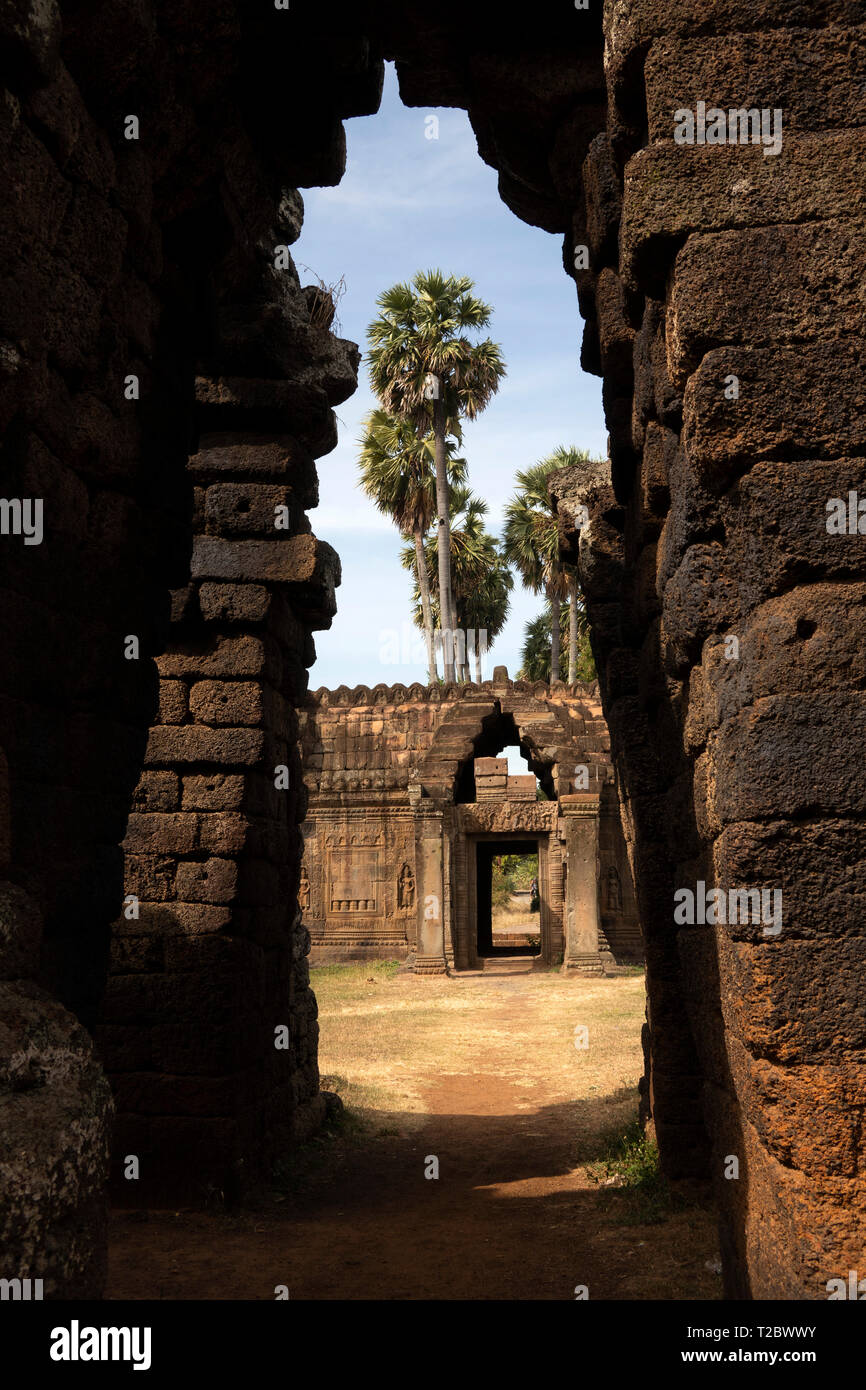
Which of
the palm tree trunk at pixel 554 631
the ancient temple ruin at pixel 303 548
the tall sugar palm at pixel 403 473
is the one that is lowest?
the ancient temple ruin at pixel 303 548

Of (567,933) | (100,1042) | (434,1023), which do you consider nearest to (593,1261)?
(100,1042)

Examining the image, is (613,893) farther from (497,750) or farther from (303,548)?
(303,548)

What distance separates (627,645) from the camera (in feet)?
25.4

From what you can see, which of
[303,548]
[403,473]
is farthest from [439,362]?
[303,548]

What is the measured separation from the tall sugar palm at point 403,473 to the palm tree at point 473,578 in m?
1.29

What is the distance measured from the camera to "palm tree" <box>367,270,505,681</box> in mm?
32094

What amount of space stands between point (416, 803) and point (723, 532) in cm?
1888

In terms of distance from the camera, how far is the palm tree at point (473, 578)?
38.6 metres

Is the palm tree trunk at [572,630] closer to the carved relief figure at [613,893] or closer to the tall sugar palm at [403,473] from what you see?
the tall sugar palm at [403,473]

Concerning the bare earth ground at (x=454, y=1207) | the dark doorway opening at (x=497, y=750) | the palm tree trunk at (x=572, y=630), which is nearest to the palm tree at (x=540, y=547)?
the palm tree trunk at (x=572, y=630)

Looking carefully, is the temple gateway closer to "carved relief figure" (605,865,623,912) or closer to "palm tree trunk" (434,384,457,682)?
"carved relief figure" (605,865,623,912)

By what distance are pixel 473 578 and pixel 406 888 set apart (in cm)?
1726

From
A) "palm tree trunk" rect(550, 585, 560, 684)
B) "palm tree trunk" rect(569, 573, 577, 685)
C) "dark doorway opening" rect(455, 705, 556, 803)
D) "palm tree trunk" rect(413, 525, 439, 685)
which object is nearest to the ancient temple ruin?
"dark doorway opening" rect(455, 705, 556, 803)

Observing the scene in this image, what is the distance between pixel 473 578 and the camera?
3912cm
